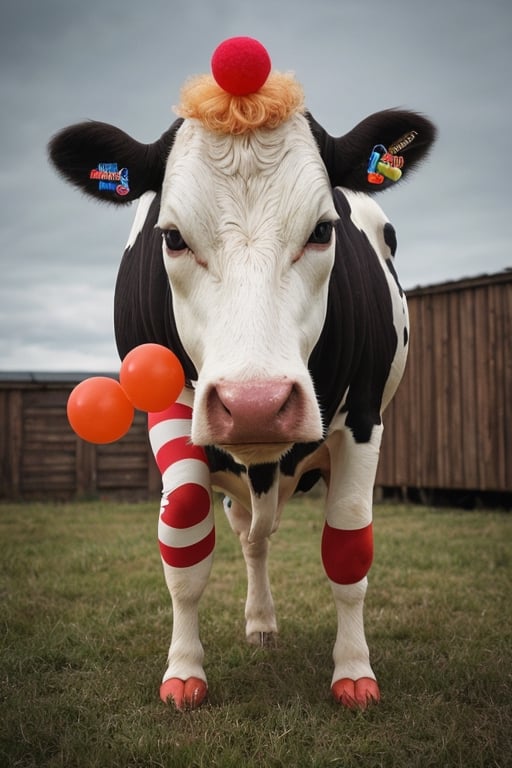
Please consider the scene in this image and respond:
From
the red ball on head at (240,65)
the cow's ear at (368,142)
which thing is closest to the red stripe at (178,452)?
the cow's ear at (368,142)

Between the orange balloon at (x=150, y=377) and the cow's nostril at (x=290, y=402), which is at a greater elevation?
the orange balloon at (x=150, y=377)

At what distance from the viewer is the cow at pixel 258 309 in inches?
79.5

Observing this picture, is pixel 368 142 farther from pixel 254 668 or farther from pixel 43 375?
pixel 43 375

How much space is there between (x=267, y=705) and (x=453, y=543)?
4512 millimetres

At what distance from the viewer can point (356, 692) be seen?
2699 millimetres

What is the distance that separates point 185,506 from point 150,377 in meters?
0.59

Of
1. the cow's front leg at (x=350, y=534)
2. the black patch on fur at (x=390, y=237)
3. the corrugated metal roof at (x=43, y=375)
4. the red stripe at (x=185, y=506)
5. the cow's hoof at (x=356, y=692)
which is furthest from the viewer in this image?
the corrugated metal roof at (x=43, y=375)

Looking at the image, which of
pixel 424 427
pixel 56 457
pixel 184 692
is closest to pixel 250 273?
pixel 184 692

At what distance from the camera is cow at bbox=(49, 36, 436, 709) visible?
2.02m

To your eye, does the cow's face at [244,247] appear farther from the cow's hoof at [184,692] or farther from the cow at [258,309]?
the cow's hoof at [184,692]

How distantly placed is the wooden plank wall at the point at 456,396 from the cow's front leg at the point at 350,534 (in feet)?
22.9

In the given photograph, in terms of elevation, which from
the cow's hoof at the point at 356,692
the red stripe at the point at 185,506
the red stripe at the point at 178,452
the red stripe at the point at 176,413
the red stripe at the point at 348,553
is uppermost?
the red stripe at the point at 176,413

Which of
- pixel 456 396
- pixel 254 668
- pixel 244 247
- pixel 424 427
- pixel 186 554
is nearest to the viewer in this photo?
pixel 244 247

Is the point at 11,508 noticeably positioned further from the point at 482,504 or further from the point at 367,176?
the point at 367,176
